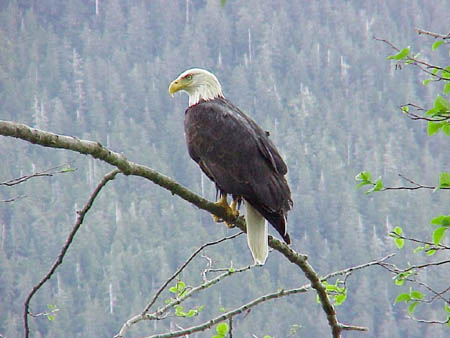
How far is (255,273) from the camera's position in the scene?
299ft

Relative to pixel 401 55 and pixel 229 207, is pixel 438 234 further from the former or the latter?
pixel 229 207

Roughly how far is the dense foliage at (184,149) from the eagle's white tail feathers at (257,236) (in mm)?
63842

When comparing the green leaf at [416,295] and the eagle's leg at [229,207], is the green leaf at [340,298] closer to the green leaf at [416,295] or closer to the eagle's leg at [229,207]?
the green leaf at [416,295]

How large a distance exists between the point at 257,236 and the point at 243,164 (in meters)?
0.50

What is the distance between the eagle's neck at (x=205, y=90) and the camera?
16.7ft

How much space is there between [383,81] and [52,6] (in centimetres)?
8364

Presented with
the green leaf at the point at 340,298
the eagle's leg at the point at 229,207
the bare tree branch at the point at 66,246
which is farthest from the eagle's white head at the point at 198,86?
the bare tree branch at the point at 66,246

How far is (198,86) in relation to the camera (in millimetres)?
5172

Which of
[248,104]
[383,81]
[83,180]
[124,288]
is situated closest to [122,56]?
[248,104]

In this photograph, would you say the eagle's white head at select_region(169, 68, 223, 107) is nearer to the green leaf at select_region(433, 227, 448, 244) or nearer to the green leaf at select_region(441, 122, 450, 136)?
the green leaf at select_region(441, 122, 450, 136)

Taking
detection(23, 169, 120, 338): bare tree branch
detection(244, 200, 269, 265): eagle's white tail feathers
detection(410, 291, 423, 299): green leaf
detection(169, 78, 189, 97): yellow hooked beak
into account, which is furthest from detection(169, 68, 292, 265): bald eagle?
detection(23, 169, 120, 338): bare tree branch

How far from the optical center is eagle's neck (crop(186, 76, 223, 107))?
16.7ft

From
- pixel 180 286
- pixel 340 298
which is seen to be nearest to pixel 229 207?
pixel 180 286

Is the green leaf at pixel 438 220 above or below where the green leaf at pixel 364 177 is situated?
below
